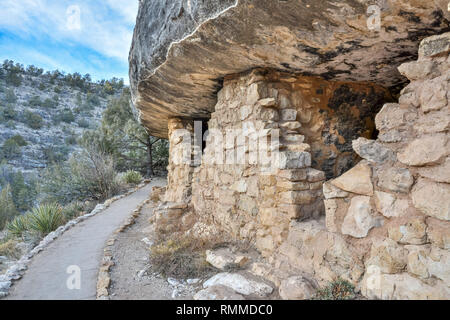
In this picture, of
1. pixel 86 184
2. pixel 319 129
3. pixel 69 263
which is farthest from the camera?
pixel 86 184

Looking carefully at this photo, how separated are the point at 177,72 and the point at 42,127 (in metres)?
18.5

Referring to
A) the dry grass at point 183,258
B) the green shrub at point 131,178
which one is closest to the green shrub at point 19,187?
the green shrub at point 131,178

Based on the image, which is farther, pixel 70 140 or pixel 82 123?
pixel 82 123

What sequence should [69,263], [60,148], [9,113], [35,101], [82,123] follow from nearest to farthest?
[69,263] → [60,148] → [9,113] → [35,101] → [82,123]

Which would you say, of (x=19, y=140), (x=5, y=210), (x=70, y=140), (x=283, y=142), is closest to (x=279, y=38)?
(x=283, y=142)

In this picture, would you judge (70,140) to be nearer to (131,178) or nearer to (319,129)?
(131,178)

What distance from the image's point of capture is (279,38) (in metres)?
2.19

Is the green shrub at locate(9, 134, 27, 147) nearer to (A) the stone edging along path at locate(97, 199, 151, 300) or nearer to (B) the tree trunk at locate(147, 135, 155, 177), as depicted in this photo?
(B) the tree trunk at locate(147, 135, 155, 177)

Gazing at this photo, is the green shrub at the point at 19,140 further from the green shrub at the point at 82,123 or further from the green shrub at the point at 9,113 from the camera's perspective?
the green shrub at the point at 82,123

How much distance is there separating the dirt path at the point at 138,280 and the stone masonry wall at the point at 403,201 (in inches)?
47.0

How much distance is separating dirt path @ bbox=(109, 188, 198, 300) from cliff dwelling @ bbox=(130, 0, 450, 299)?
1.85 ft

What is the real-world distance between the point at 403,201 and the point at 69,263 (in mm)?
3480

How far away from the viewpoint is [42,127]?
18.0m

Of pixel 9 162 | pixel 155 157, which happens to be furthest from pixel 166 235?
pixel 9 162
